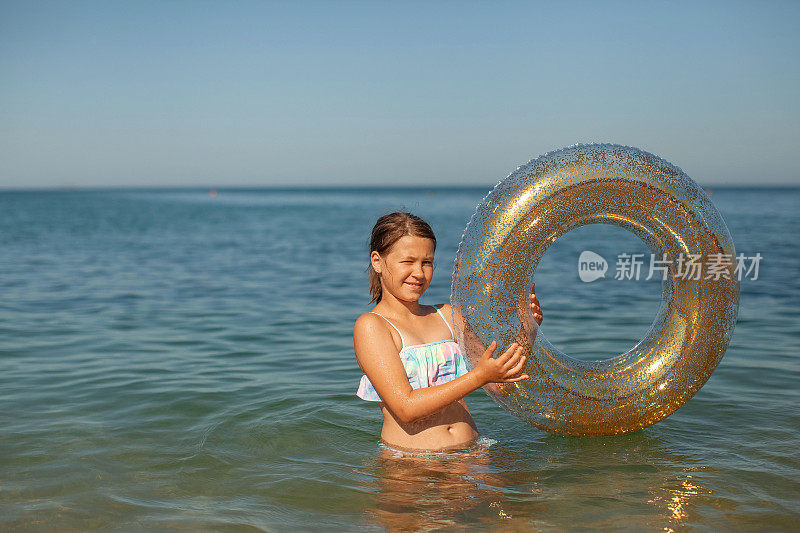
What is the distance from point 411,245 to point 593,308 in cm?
595

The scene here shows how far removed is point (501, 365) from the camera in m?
3.21

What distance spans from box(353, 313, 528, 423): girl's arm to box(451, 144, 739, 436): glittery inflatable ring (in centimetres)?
23

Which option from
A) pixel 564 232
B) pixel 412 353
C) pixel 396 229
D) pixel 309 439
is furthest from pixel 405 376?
pixel 309 439

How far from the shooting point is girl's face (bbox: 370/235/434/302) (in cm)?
357

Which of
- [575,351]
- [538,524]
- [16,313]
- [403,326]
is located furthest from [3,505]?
[16,313]

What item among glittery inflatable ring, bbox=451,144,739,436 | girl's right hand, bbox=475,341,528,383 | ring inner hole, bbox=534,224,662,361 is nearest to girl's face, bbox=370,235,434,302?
glittery inflatable ring, bbox=451,144,739,436

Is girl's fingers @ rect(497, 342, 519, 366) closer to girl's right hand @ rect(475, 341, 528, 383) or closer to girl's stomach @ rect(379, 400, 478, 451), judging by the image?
girl's right hand @ rect(475, 341, 528, 383)

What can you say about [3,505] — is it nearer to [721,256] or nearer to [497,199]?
[497,199]

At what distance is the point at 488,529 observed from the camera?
10.1 ft

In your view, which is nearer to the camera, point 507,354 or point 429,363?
point 507,354

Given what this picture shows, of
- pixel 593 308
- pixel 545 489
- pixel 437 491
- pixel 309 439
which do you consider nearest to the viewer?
pixel 437 491

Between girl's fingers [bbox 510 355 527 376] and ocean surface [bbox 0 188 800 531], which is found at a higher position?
girl's fingers [bbox 510 355 527 376]

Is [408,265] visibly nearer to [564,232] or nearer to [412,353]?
[412,353]

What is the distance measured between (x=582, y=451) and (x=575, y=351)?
2707 mm
